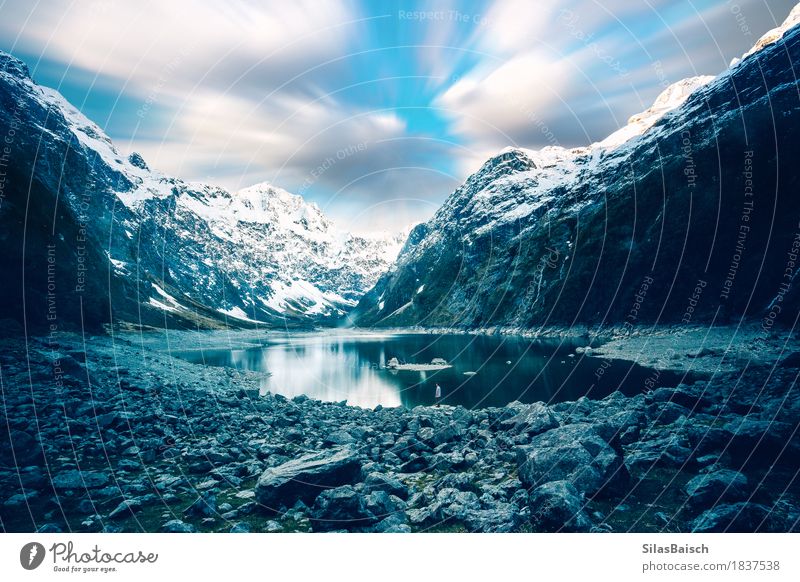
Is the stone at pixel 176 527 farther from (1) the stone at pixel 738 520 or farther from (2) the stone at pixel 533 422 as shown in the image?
(2) the stone at pixel 533 422

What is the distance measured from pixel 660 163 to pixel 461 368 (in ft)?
304

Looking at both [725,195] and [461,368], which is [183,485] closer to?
[461,368]

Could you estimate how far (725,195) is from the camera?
267 feet

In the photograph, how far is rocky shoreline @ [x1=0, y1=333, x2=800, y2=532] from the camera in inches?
386

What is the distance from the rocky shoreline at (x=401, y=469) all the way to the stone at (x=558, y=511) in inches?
1.3

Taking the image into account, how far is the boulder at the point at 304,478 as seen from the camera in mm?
11008

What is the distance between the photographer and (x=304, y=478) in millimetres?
11359

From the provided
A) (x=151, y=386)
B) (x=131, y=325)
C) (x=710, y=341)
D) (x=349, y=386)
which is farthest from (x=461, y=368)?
(x=131, y=325)

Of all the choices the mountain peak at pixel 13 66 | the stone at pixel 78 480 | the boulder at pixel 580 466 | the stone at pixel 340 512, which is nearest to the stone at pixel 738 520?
the boulder at pixel 580 466

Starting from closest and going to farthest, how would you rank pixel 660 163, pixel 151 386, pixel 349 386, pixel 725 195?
pixel 151 386, pixel 349 386, pixel 725 195, pixel 660 163

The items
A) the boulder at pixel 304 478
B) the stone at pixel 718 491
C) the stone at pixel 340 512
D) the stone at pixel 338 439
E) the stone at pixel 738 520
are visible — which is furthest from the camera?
the stone at pixel 338 439

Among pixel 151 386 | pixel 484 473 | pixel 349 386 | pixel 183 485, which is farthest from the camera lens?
pixel 349 386

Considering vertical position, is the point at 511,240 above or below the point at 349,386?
above
